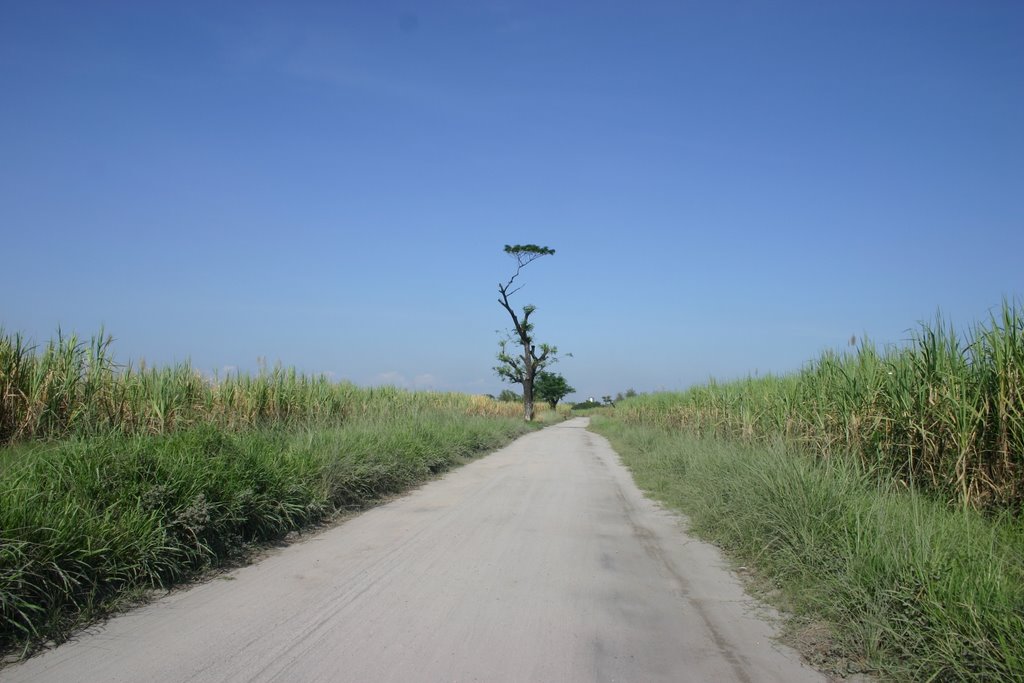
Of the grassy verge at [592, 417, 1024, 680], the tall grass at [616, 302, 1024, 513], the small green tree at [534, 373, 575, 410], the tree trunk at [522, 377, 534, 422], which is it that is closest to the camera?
the grassy verge at [592, 417, 1024, 680]

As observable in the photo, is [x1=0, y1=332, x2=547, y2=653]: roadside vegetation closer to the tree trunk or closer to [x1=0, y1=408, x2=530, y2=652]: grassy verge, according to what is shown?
[x1=0, y1=408, x2=530, y2=652]: grassy verge

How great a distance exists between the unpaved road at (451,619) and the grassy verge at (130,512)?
1.25 ft

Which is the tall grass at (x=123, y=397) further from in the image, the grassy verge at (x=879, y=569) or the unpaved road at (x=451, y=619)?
the grassy verge at (x=879, y=569)

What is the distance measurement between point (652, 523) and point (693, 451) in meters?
4.09

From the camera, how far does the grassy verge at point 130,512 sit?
14.4 ft

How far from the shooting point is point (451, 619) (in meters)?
4.68

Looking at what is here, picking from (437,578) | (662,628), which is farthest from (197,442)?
(662,628)

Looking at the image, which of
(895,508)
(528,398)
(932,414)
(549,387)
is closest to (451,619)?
(895,508)

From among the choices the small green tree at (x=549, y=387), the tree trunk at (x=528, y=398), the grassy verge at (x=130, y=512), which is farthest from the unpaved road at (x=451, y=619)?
the small green tree at (x=549, y=387)

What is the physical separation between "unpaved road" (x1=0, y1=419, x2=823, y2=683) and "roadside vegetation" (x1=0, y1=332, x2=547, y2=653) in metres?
0.43

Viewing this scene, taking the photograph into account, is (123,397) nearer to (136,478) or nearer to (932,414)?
(136,478)

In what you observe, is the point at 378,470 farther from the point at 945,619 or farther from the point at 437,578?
the point at 945,619

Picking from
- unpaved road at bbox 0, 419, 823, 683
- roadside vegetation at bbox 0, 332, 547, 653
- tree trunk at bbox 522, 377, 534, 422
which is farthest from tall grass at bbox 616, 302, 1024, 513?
tree trunk at bbox 522, 377, 534, 422

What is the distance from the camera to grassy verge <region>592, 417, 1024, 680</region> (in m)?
3.69
